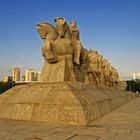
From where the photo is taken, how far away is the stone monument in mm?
7000

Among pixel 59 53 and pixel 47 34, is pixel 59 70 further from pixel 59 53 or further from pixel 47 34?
pixel 47 34

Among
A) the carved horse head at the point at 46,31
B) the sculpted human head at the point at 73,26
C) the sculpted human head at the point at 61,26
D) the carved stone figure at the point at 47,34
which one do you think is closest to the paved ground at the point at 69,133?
the carved stone figure at the point at 47,34

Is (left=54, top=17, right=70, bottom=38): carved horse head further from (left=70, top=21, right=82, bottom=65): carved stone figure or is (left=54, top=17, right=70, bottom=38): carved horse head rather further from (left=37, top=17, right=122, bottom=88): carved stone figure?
(left=70, top=21, right=82, bottom=65): carved stone figure

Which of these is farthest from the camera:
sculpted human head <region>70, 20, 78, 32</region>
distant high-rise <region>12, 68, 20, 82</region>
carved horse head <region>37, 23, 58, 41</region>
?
distant high-rise <region>12, 68, 20, 82</region>

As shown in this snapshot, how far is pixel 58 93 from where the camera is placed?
25.8 ft

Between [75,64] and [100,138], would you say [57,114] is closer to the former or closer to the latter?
[100,138]

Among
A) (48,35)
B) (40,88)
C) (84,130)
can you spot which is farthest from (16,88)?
(84,130)

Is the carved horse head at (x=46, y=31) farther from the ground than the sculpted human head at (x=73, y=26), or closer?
closer

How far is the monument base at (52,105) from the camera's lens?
269 inches

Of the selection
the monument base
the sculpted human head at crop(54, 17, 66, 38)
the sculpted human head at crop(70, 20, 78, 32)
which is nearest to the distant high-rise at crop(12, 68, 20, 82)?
the sculpted human head at crop(70, 20, 78, 32)

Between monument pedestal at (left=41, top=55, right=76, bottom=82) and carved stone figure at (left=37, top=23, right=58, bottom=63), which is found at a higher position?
carved stone figure at (left=37, top=23, right=58, bottom=63)

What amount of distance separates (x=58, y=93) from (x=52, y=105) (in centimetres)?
67

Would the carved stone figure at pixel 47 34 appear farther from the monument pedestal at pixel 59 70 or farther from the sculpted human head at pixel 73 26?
the sculpted human head at pixel 73 26

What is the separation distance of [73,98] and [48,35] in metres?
4.76
